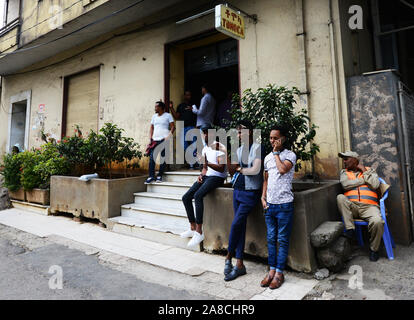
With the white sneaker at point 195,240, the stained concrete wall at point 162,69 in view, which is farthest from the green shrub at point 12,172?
the white sneaker at point 195,240

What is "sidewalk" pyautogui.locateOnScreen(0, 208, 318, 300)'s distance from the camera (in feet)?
9.54

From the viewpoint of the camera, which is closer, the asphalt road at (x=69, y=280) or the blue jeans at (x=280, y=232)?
the asphalt road at (x=69, y=280)

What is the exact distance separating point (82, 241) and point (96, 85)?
6.28 m

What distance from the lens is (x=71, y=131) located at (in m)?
10.2

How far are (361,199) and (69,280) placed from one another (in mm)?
4107

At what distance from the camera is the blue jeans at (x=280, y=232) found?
3064mm

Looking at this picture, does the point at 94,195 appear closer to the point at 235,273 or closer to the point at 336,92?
the point at 235,273

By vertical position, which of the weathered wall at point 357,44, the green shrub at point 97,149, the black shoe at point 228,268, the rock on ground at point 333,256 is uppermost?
the weathered wall at point 357,44

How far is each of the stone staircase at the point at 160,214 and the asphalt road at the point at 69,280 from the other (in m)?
1.04

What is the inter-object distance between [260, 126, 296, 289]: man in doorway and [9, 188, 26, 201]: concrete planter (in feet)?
25.5

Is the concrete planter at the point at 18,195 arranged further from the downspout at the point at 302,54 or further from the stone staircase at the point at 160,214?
the downspout at the point at 302,54

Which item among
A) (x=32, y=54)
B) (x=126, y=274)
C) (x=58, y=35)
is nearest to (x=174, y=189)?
(x=126, y=274)

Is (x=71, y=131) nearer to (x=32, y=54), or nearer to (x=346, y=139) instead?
(x=32, y=54)

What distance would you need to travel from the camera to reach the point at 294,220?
10.8 feet
